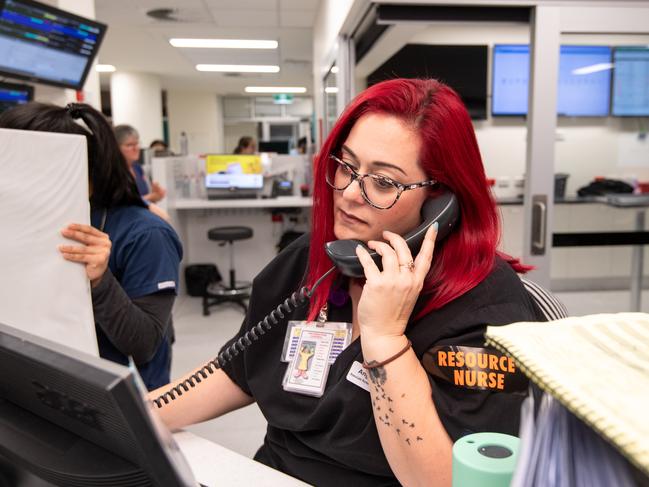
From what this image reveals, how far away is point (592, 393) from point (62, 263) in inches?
35.9

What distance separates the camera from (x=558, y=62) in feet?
7.54

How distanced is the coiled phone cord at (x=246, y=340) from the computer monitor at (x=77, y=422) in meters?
0.61

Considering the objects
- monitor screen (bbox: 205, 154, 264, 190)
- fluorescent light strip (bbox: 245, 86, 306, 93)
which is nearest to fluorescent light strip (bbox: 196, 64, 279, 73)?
fluorescent light strip (bbox: 245, 86, 306, 93)

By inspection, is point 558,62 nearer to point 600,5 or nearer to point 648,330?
point 600,5

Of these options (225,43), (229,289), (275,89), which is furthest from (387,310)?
(275,89)

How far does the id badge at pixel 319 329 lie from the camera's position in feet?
3.39

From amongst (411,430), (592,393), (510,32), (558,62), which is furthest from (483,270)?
(510,32)

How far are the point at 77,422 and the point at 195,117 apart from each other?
1216cm

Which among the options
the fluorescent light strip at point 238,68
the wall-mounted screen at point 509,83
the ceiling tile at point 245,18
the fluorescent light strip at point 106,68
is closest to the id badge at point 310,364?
the wall-mounted screen at point 509,83

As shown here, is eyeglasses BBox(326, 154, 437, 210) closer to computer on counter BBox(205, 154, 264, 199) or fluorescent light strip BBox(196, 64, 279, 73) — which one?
computer on counter BBox(205, 154, 264, 199)

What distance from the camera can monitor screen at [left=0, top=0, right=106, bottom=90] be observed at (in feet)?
7.50

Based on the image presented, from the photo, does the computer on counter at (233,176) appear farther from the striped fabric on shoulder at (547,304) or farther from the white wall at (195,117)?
the white wall at (195,117)

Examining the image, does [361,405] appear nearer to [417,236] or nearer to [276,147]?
[417,236]

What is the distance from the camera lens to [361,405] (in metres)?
0.93
